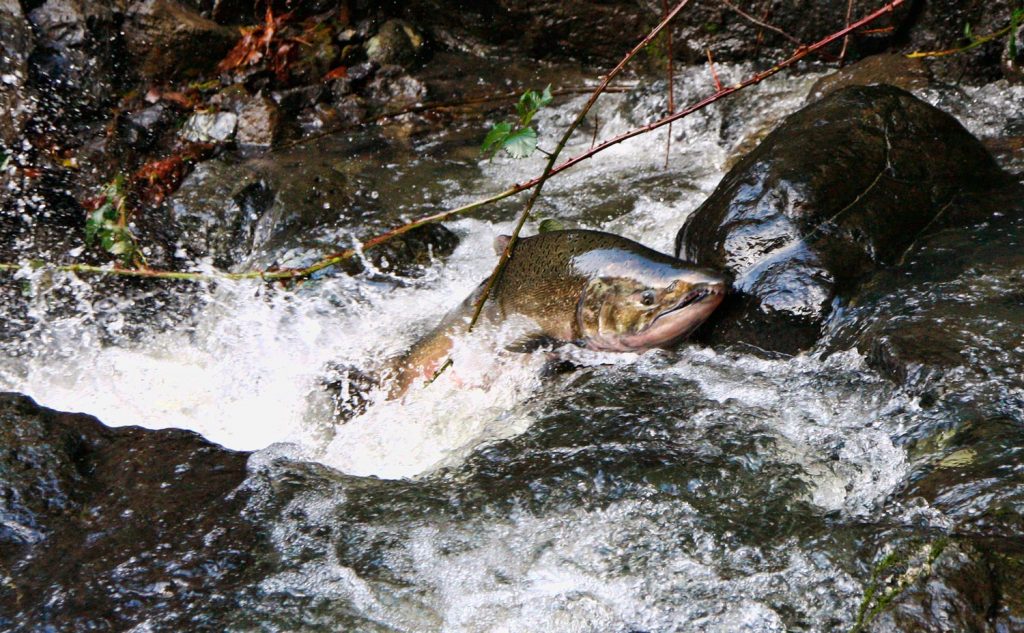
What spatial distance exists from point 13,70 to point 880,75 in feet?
21.5

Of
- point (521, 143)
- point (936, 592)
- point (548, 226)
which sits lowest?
point (936, 592)

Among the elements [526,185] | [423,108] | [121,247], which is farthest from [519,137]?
[423,108]

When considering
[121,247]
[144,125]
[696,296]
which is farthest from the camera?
[144,125]

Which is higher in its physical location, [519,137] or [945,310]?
[519,137]

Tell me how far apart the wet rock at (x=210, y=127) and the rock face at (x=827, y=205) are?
4489mm

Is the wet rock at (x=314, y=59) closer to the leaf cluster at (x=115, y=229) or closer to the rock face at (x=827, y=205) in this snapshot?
the leaf cluster at (x=115, y=229)

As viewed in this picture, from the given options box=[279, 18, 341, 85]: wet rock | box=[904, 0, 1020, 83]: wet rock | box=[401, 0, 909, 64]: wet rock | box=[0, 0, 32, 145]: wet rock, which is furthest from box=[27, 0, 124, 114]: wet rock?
box=[904, 0, 1020, 83]: wet rock

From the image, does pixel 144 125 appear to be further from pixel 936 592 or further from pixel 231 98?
pixel 936 592

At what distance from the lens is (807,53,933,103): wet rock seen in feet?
20.4

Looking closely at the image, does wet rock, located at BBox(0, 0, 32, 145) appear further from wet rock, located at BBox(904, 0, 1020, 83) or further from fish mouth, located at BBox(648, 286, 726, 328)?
wet rock, located at BBox(904, 0, 1020, 83)

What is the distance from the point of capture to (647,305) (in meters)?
3.86

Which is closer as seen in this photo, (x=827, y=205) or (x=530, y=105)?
(x=530, y=105)

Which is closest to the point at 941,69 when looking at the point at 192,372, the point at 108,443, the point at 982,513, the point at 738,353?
the point at 738,353

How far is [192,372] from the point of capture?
519 cm
